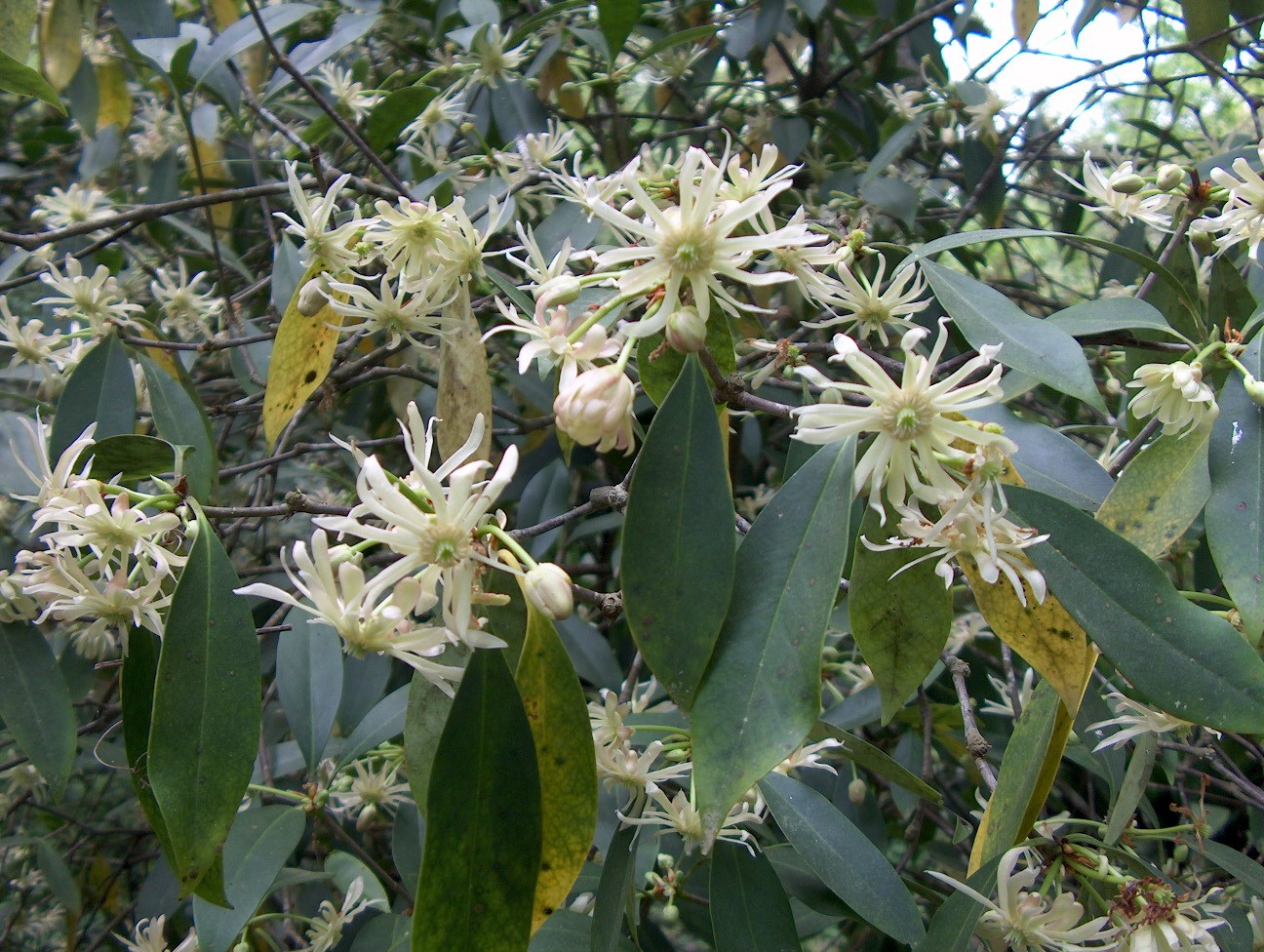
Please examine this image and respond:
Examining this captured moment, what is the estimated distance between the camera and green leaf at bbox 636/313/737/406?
2.57 ft

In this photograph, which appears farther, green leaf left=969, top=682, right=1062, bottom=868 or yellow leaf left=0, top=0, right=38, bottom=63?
yellow leaf left=0, top=0, right=38, bottom=63

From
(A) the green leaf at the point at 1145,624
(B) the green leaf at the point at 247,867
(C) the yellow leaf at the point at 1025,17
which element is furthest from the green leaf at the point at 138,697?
(C) the yellow leaf at the point at 1025,17

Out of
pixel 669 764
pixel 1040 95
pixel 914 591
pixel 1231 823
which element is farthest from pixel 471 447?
pixel 1231 823

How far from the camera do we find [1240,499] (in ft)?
2.38

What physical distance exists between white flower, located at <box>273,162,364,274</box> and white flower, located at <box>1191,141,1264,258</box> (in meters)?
0.89

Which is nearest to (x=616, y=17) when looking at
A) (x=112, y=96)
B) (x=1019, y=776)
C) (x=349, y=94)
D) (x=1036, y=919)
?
(x=349, y=94)

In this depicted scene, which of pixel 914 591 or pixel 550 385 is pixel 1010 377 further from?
pixel 550 385

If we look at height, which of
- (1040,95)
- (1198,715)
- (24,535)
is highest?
(1040,95)

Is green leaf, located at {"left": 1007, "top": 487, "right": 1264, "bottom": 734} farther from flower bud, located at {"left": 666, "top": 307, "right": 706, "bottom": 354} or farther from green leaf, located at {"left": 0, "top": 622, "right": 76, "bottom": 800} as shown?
green leaf, located at {"left": 0, "top": 622, "right": 76, "bottom": 800}

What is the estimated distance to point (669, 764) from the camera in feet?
3.28

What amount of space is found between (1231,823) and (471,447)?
198 cm

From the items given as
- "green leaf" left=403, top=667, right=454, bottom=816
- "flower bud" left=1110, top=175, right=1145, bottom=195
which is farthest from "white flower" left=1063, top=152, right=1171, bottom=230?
"green leaf" left=403, top=667, right=454, bottom=816

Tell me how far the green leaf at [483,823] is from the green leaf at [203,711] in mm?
188

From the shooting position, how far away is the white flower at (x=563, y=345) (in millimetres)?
701
